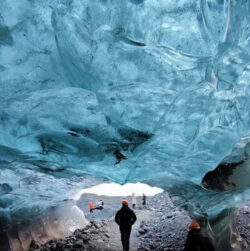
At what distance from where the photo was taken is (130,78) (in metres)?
2.89

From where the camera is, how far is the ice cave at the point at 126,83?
9.11 feet

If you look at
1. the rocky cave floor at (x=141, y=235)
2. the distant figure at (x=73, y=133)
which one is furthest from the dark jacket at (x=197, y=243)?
the rocky cave floor at (x=141, y=235)

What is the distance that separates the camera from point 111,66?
289 centimetres

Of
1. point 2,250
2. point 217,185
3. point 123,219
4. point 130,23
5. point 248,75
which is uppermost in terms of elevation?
point 130,23

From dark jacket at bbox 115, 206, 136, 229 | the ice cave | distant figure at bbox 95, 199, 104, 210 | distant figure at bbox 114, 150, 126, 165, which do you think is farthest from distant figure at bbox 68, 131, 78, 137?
distant figure at bbox 95, 199, 104, 210

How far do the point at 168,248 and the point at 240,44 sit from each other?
5.67 metres

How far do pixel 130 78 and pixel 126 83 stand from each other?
0.06 m

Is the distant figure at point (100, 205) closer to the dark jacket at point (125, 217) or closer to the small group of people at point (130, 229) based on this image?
the small group of people at point (130, 229)

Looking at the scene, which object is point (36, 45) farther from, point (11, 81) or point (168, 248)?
point (168, 248)

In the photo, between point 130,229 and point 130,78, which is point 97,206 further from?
point 130,78

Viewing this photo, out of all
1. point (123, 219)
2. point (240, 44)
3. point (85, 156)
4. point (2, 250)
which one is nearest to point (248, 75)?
point (240, 44)

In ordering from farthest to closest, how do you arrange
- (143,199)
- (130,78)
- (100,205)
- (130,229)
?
(143,199) < (100,205) < (130,229) < (130,78)

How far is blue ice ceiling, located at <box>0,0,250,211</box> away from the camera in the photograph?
278 centimetres

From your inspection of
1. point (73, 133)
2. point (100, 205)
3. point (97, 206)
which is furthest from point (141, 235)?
point (73, 133)
